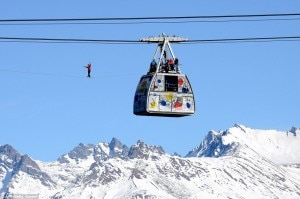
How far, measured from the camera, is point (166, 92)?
65812mm

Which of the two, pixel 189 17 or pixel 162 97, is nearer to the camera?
pixel 189 17

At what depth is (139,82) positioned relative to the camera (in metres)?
67.8

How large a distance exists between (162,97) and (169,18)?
6989 mm

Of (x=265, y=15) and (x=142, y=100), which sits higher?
(x=265, y=15)

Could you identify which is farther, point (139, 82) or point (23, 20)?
point (139, 82)

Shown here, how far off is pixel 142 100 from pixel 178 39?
6287 mm

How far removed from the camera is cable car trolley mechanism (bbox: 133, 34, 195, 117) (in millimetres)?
65062

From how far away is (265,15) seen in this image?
59375mm

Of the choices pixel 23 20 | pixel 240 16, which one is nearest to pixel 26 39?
pixel 23 20

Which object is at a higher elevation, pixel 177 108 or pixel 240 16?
pixel 240 16

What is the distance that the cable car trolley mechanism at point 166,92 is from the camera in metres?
65.1

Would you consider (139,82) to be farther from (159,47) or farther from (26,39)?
(26,39)

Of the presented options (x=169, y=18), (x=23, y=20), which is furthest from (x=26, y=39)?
(x=169, y=18)

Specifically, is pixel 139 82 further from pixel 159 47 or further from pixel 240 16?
pixel 240 16
